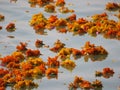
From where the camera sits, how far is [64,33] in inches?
867

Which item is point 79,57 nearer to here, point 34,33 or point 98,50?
point 98,50

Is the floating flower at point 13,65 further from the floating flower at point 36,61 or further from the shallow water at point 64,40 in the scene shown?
the shallow water at point 64,40

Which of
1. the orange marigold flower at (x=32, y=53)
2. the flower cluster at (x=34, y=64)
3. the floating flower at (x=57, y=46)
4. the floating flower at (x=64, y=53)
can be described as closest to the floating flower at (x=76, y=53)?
the flower cluster at (x=34, y=64)

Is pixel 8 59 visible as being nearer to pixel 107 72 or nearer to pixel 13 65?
pixel 13 65

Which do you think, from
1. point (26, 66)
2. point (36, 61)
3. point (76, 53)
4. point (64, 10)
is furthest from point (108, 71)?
point (64, 10)

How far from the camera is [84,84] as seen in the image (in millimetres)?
16375

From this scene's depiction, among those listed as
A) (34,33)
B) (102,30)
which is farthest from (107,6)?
(34,33)

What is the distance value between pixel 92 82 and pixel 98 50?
2961 mm

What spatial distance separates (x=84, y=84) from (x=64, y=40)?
17.4 feet

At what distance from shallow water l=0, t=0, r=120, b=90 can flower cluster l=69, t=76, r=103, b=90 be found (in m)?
0.31

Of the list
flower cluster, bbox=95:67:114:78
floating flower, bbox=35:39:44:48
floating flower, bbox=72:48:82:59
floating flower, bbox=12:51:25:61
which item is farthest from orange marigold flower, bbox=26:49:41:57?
flower cluster, bbox=95:67:114:78

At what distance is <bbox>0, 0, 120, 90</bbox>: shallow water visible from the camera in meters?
17.3

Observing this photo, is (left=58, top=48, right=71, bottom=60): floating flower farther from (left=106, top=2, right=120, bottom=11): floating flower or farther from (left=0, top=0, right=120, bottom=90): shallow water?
(left=106, top=2, right=120, bottom=11): floating flower

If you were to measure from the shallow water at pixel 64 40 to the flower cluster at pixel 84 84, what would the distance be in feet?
1.03
